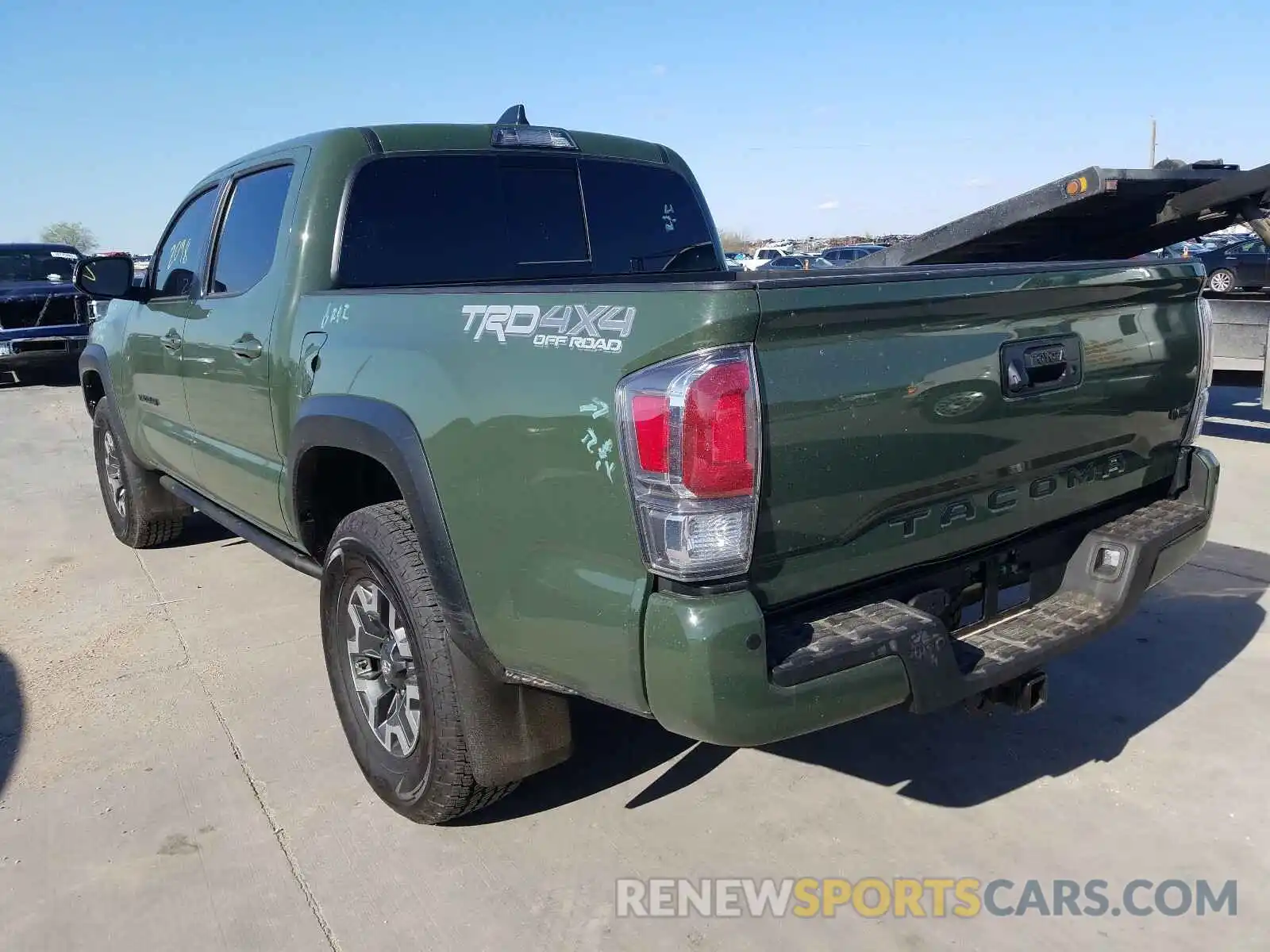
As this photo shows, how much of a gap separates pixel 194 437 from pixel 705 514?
3.02 m

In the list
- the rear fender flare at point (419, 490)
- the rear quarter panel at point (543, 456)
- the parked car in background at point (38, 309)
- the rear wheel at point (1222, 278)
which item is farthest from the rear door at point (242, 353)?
the rear wheel at point (1222, 278)

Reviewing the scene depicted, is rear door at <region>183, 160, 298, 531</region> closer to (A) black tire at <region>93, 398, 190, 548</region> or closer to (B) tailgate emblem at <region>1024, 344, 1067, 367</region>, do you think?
(A) black tire at <region>93, 398, 190, 548</region>

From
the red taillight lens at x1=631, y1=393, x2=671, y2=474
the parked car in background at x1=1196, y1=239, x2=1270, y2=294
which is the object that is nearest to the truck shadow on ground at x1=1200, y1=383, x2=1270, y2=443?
the red taillight lens at x1=631, y1=393, x2=671, y2=474

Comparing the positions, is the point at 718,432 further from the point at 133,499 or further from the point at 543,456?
the point at 133,499

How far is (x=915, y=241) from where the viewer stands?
6.33m

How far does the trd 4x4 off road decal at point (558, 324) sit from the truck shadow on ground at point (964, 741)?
1.49 metres

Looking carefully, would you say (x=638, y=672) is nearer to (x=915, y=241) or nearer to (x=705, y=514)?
(x=705, y=514)

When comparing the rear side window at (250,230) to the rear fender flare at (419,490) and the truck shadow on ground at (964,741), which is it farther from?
the truck shadow on ground at (964,741)

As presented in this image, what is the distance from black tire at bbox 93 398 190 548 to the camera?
5555 millimetres

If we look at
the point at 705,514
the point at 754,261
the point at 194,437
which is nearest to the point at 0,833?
the point at 194,437

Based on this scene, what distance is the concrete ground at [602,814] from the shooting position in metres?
2.54

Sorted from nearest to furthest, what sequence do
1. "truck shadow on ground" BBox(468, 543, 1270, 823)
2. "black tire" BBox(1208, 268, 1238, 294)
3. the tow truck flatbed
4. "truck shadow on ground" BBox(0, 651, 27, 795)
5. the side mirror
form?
"truck shadow on ground" BBox(468, 543, 1270, 823)
"truck shadow on ground" BBox(0, 651, 27, 795)
the side mirror
the tow truck flatbed
"black tire" BBox(1208, 268, 1238, 294)

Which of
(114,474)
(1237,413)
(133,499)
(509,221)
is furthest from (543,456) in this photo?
(1237,413)

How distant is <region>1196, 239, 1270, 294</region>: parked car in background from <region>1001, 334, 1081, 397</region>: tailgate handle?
63.7ft
